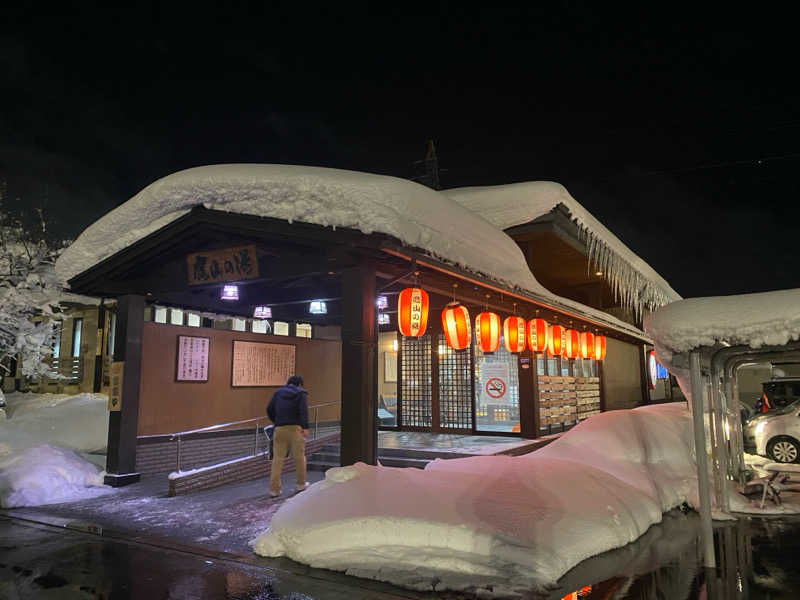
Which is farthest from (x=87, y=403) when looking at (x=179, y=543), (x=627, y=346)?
(x=627, y=346)

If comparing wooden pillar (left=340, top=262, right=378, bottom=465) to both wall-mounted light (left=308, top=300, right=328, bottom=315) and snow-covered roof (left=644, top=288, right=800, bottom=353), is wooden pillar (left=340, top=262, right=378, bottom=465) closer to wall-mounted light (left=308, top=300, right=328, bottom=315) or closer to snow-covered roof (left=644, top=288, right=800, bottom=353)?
snow-covered roof (left=644, top=288, right=800, bottom=353)

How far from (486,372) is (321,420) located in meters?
5.36

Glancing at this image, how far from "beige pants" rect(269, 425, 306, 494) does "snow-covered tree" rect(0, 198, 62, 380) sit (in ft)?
44.1

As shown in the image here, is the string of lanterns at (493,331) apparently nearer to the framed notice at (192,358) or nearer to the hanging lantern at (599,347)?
the hanging lantern at (599,347)

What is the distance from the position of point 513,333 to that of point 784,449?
8.10 meters

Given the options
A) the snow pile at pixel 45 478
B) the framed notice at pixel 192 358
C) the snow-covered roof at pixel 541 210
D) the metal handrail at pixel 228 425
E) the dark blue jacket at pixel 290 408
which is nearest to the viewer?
the snow pile at pixel 45 478

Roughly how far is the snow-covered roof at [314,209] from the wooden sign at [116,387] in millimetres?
2123

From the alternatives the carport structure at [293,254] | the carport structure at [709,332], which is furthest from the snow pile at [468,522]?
the carport structure at [709,332]

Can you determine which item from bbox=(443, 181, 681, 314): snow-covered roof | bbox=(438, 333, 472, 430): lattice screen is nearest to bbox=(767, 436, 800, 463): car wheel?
bbox=(443, 181, 681, 314): snow-covered roof

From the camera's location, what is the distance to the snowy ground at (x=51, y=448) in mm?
9008

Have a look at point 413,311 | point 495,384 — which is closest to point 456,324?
point 413,311

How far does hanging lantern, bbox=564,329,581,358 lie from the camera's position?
15.3 m

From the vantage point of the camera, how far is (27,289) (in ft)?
59.0

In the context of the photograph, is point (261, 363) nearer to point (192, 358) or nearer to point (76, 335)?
point (192, 358)
